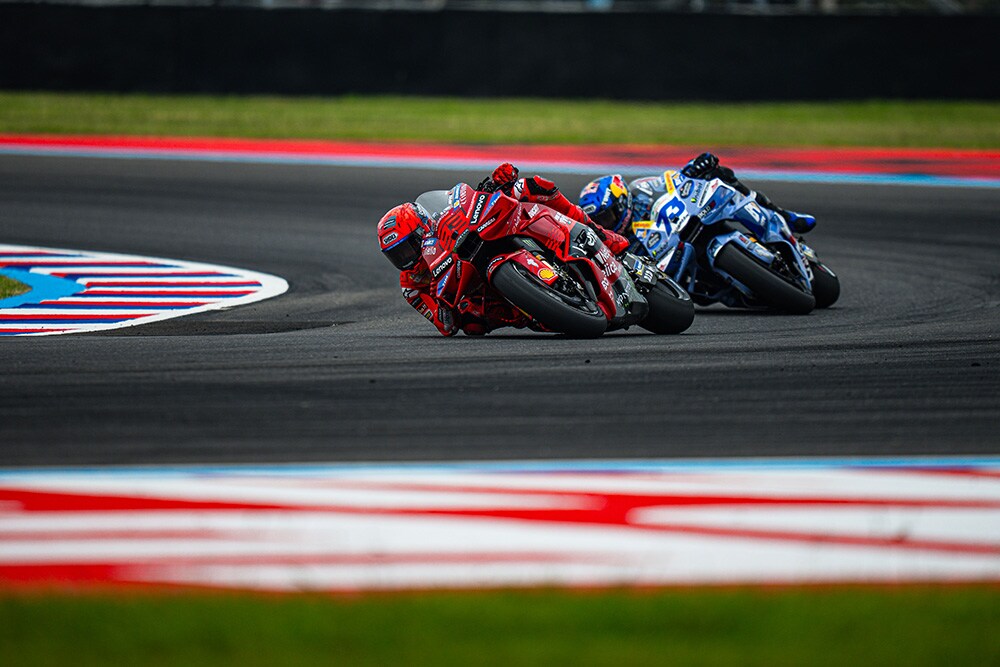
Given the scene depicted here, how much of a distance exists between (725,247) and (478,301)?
80.3 inches

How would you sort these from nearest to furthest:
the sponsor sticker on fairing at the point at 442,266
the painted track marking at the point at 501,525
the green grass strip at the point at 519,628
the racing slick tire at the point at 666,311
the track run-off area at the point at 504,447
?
the green grass strip at the point at 519,628, the painted track marking at the point at 501,525, the track run-off area at the point at 504,447, the sponsor sticker on fairing at the point at 442,266, the racing slick tire at the point at 666,311

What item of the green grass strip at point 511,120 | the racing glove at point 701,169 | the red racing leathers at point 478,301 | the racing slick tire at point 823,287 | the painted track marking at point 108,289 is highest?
the racing glove at point 701,169

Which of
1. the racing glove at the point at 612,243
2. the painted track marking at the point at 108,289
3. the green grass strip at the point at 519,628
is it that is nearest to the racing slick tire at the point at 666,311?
the racing glove at the point at 612,243

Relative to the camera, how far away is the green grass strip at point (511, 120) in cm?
2230

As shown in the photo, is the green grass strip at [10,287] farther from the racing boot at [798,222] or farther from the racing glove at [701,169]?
the racing boot at [798,222]

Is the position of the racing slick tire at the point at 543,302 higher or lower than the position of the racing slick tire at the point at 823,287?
higher

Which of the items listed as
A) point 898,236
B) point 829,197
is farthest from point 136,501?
point 829,197

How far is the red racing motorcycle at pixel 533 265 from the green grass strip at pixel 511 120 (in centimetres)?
1295

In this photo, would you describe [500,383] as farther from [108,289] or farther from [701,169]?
[108,289]

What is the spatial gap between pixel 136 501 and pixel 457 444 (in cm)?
145

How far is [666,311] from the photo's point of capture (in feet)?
30.6

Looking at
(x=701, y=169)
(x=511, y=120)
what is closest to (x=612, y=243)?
(x=701, y=169)

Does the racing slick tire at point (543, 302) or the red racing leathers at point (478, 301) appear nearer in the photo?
the racing slick tire at point (543, 302)

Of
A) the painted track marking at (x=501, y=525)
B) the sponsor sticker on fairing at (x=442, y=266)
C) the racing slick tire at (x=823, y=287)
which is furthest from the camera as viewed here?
the racing slick tire at (x=823, y=287)
